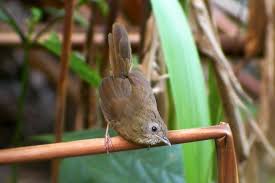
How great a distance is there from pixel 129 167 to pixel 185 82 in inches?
12.2

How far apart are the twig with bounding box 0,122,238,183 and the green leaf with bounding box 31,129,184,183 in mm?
266

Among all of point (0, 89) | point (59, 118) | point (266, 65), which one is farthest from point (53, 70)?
point (59, 118)

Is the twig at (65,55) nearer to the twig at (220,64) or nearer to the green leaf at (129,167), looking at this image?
the green leaf at (129,167)

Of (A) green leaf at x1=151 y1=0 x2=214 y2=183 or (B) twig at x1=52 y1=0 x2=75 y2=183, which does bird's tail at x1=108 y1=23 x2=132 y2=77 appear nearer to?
(B) twig at x1=52 y1=0 x2=75 y2=183

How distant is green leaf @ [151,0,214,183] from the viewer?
35.7 inches

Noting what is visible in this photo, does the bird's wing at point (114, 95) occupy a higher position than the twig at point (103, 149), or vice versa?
the bird's wing at point (114, 95)

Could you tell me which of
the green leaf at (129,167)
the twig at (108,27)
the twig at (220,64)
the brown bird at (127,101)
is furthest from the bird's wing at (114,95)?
the twig at (108,27)

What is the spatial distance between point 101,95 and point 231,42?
1068 mm

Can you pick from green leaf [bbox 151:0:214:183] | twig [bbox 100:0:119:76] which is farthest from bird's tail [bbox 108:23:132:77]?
twig [bbox 100:0:119:76]

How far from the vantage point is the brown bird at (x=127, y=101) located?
99 centimetres

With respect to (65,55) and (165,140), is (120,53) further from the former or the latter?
(165,140)

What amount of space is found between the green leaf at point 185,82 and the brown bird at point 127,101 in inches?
1.9

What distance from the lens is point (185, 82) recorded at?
0.93m

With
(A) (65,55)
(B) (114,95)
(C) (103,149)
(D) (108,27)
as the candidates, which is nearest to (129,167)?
(B) (114,95)
